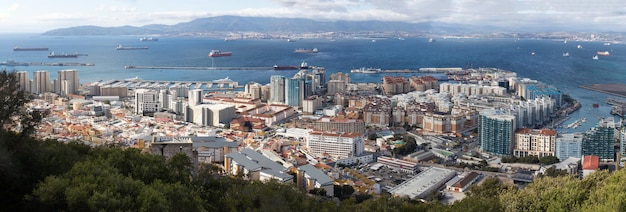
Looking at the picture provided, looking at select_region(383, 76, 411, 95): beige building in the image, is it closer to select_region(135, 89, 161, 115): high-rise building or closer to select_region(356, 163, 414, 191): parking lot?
select_region(135, 89, 161, 115): high-rise building

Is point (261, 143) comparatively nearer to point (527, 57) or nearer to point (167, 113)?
point (167, 113)

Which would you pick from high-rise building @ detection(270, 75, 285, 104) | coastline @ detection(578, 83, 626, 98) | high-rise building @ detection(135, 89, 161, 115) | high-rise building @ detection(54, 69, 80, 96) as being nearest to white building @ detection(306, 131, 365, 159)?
high-rise building @ detection(135, 89, 161, 115)

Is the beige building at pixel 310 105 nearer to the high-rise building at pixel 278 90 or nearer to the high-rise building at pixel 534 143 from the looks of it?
the high-rise building at pixel 278 90

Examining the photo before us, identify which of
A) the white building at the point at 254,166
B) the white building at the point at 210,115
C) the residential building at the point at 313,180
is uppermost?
the white building at the point at 210,115

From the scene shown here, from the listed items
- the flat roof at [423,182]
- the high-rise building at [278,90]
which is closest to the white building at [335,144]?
the flat roof at [423,182]

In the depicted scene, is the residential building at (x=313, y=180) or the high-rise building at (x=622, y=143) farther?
the high-rise building at (x=622, y=143)

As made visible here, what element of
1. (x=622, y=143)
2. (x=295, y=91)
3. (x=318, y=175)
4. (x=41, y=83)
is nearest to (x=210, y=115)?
(x=295, y=91)
